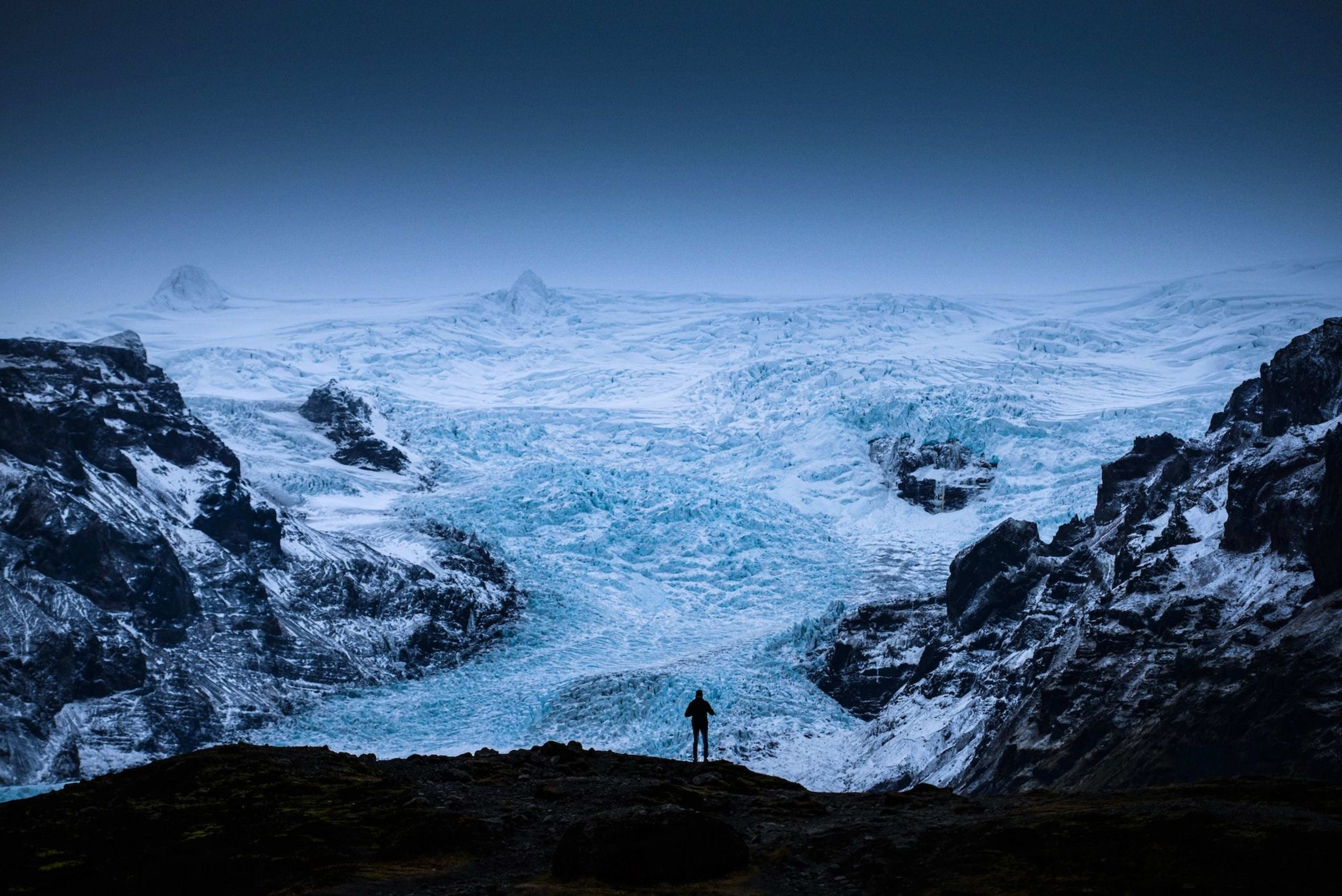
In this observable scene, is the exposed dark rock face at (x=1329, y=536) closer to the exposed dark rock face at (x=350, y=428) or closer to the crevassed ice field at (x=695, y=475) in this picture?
the crevassed ice field at (x=695, y=475)

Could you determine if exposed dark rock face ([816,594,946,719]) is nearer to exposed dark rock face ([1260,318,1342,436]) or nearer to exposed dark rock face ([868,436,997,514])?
exposed dark rock face ([1260,318,1342,436])

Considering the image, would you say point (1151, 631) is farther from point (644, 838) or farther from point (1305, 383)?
point (644, 838)

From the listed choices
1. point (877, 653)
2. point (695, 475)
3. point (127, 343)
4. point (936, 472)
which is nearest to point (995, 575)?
point (877, 653)

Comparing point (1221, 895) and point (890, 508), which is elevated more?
point (1221, 895)

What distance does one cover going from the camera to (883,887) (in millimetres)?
14398

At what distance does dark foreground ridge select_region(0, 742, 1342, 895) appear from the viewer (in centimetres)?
1351

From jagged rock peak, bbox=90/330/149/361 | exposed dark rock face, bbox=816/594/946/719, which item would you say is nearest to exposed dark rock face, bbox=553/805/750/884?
exposed dark rock face, bbox=816/594/946/719

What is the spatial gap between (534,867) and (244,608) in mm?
97115

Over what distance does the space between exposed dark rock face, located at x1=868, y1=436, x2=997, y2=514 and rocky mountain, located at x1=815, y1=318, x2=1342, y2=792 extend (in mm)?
34143

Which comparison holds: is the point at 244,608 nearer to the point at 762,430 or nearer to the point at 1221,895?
the point at 762,430

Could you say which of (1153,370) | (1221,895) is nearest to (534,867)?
(1221,895)

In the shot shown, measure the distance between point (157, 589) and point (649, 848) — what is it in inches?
3936

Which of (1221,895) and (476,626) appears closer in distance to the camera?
(1221,895)

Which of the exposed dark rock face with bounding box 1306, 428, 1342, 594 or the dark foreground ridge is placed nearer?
the dark foreground ridge
